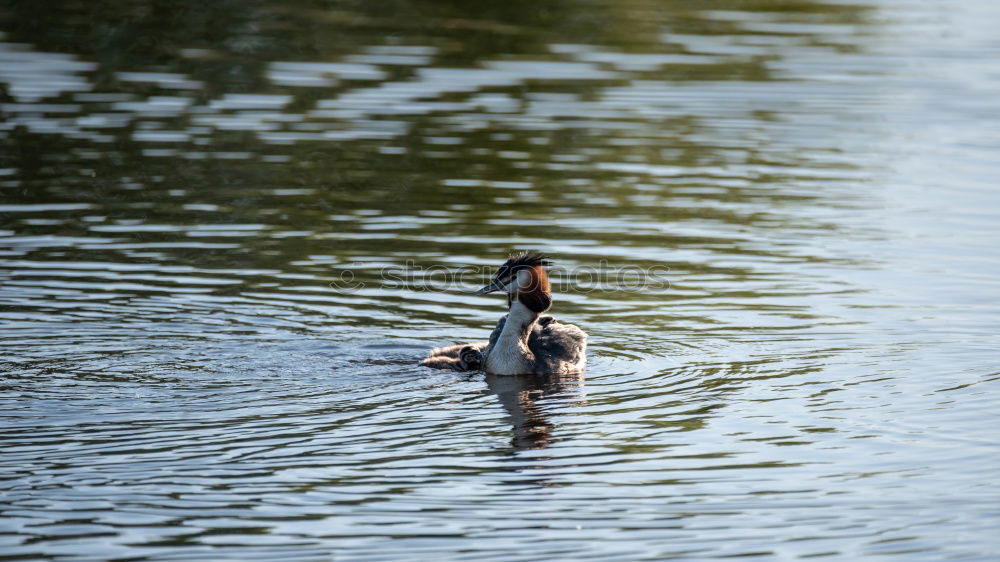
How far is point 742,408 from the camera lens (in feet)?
34.5

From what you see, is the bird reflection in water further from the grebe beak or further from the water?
the grebe beak

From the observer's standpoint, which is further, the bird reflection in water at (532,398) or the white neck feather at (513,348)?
the white neck feather at (513,348)

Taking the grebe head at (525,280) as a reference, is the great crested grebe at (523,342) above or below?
below

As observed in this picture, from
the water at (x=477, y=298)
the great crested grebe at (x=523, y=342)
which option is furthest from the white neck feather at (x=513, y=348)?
the water at (x=477, y=298)

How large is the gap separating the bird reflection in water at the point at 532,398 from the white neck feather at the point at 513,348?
0.07 metres

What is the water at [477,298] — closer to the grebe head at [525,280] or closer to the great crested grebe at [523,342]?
the great crested grebe at [523,342]

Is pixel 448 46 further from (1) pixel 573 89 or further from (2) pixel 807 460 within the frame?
(2) pixel 807 460

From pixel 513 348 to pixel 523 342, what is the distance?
0.60ft

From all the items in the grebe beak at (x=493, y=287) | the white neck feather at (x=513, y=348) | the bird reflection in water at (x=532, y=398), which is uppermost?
the grebe beak at (x=493, y=287)

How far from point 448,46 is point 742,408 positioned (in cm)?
1773

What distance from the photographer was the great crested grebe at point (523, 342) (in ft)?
38.4

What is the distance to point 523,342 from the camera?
11891mm

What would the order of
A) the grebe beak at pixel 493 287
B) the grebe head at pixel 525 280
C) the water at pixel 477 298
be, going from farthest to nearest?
the grebe beak at pixel 493 287 < the grebe head at pixel 525 280 < the water at pixel 477 298

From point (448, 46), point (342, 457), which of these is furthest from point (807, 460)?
point (448, 46)
